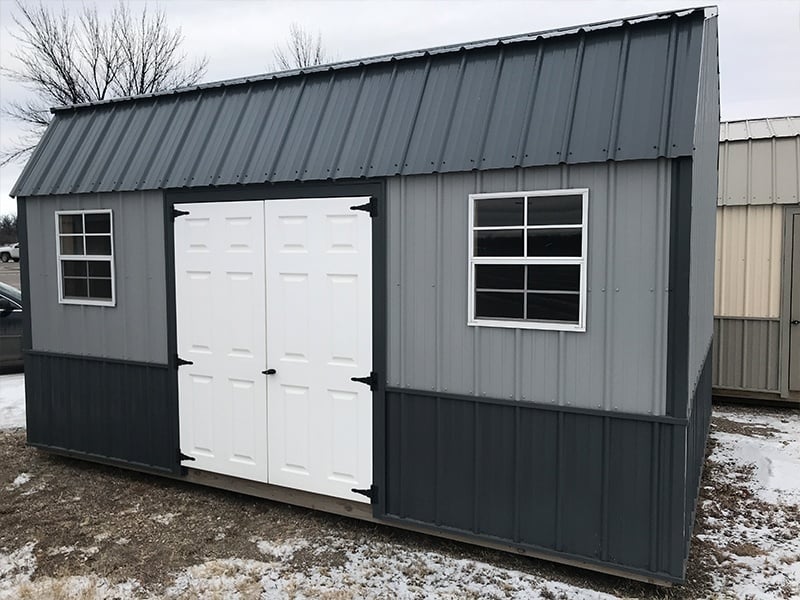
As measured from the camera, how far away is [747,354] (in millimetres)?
7516

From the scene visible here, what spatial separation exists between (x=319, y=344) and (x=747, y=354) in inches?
211

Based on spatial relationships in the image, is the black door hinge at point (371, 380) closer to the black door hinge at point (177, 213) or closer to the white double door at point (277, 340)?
the white double door at point (277, 340)

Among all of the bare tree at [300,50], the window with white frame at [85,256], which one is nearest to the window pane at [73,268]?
the window with white frame at [85,256]

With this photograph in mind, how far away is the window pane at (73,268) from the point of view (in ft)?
17.9

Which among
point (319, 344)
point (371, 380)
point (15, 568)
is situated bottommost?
point (15, 568)

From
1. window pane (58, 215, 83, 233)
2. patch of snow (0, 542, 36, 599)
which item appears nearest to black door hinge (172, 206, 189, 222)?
window pane (58, 215, 83, 233)

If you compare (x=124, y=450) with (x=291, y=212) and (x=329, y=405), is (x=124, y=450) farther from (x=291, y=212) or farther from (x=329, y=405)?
(x=291, y=212)

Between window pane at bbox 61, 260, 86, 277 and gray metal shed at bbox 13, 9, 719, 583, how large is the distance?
0.03 metres

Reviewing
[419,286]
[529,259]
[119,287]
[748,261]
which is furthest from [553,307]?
[748,261]

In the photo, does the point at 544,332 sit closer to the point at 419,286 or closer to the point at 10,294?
the point at 419,286

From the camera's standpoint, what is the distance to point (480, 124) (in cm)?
390

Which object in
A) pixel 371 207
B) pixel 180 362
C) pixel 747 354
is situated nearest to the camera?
pixel 371 207

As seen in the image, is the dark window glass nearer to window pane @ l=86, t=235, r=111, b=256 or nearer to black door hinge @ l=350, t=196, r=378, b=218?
black door hinge @ l=350, t=196, r=378, b=218

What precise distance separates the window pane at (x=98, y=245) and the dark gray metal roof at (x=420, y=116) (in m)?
0.37
